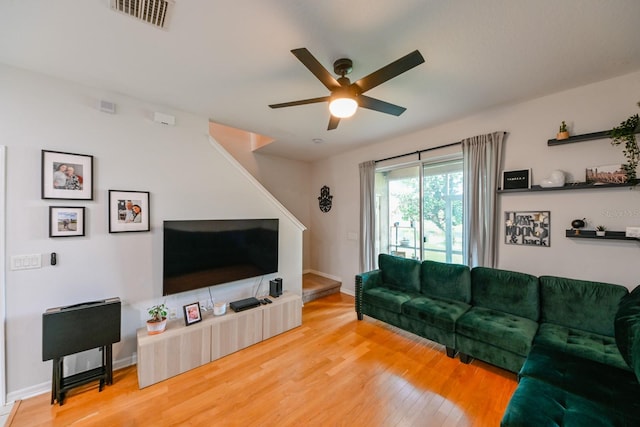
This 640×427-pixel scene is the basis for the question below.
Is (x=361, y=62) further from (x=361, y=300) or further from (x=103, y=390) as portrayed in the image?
(x=103, y=390)

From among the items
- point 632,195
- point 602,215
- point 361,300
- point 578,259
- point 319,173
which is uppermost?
point 319,173

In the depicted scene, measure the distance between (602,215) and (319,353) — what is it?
3.21 meters

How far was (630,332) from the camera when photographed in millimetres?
1449

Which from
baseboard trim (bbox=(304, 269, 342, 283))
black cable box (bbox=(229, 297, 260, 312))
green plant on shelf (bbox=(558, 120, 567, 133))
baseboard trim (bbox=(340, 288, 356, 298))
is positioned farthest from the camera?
baseboard trim (bbox=(304, 269, 342, 283))

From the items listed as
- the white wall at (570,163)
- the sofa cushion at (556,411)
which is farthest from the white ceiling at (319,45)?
the sofa cushion at (556,411)

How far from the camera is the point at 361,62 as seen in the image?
2037mm

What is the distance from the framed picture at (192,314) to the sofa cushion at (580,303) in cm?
361

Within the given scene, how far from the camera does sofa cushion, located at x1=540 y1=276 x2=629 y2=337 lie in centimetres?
218

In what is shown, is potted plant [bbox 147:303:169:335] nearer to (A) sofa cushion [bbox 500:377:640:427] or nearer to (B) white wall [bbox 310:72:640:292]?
(A) sofa cushion [bbox 500:377:640:427]

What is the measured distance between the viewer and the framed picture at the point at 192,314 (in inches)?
101

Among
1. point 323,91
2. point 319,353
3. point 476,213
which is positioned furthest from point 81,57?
point 476,213

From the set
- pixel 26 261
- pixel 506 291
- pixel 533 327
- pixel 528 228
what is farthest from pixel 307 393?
pixel 528 228

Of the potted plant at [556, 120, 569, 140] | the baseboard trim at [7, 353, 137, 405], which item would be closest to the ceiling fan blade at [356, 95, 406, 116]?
the potted plant at [556, 120, 569, 140]

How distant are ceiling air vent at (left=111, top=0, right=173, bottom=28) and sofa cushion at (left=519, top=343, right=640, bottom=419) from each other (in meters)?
3.40
